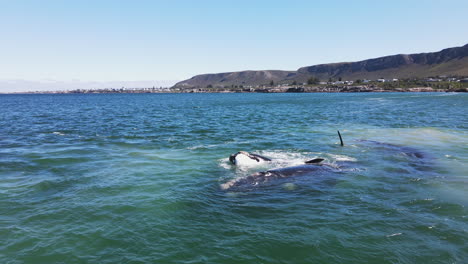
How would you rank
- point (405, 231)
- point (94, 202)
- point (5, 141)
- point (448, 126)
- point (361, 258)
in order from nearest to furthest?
point (361, 258), point (405, 231), point (94, 202), point (5, 141), point (448, 126)

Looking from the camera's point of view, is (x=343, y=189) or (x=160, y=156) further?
(x=160, y=156)

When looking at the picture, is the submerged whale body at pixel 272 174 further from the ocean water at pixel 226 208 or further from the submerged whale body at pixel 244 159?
the submerged whale body at pixel 244 159

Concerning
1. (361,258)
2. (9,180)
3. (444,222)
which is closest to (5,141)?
(9,180)

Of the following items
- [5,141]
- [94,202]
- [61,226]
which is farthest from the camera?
[5,141]

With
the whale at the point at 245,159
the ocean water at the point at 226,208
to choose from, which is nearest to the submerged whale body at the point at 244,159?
the whale at the point at 245,159

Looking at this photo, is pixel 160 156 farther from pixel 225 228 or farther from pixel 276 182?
pixel 225 228

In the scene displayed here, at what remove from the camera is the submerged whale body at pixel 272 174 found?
14305mm

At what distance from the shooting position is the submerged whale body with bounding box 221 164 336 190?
14.3m

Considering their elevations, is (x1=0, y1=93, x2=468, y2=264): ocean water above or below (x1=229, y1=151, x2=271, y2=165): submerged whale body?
below

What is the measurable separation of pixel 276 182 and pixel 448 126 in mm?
31733

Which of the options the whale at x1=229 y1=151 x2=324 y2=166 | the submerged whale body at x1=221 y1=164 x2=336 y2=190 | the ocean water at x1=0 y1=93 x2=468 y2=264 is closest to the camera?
the ocean water at x1=0 y1=93 x2=468 y2=264

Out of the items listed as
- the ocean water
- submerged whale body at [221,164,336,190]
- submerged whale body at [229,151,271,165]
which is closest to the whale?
submerged whale body at [229,151,271,165]

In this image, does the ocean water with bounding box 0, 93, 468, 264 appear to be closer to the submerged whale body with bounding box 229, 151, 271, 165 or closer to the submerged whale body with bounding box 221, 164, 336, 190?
the submerged whale body with bounding box 221, 164, 336, 190

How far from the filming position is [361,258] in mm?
8211
